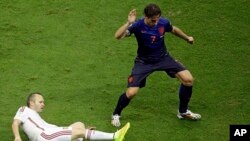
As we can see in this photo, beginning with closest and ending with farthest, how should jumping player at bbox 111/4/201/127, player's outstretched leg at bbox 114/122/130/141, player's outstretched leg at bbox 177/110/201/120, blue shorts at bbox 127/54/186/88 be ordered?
1. player's outstretched leg at bbox 114/122/130/141
2. jumping player at bbox 111/4/201/127
3. blue shorts at bbox 127/54/186/88
4. player's outstretched leg at bbox 177/110/201/120

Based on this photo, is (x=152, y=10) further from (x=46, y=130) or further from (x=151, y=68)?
(x=46, y=130)

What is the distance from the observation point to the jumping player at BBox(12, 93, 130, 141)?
281 inches

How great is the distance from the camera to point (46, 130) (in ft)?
23.7

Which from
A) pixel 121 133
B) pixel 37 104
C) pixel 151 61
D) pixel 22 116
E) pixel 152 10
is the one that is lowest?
pixel 121 133

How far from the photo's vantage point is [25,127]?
733 centimetres

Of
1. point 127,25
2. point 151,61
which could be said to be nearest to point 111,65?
point 151,61

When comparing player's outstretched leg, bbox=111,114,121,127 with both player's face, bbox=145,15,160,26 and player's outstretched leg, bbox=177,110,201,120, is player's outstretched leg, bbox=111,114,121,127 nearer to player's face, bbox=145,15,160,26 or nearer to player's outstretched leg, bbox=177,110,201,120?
A: player's outstretched leg, bbox=177,110,201,120

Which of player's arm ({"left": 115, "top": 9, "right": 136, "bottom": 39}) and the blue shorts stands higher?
player's arm ({"left": 115, "top": 9, "right": 136, "bottom": 39})

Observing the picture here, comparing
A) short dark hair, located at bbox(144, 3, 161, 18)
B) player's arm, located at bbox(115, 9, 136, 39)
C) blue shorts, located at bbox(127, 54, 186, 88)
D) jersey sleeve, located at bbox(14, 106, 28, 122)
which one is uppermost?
short dark hair, located at bbox(144, 3, 161, 18)

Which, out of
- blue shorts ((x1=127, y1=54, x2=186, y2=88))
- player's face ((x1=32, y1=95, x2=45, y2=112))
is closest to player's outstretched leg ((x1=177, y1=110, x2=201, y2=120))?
blue shorts ((x1=127, y1=54, x2=186, y2=88))

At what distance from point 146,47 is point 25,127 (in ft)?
6.71

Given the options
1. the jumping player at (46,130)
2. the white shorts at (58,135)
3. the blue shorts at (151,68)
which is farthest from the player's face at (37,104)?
the blue shorts at (151,68)

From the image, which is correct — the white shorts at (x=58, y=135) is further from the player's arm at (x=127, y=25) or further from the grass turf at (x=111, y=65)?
the player's arm at (x=127, y=25)

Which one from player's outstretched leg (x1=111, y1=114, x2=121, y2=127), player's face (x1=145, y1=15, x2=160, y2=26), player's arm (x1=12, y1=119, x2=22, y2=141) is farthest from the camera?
player's outstretched leg (x1=111, y1=114, x2=121, y2=127)
